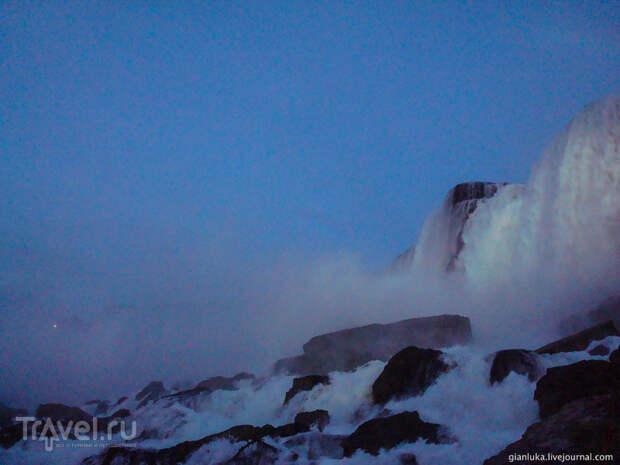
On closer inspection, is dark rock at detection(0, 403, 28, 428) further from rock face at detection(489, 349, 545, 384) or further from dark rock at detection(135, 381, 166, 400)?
rock face at detection(489, 349, 545, 384)

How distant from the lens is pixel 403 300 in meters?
30.9

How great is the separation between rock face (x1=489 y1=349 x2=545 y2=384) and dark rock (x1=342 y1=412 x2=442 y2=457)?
101 inches

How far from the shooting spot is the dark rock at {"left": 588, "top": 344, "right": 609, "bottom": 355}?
11.2 m

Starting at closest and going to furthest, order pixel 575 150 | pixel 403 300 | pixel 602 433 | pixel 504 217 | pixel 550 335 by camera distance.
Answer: pixel 602 433 → pixel 550 335 → pixel 575 150 → pixel 504 217 → pixel 403 300

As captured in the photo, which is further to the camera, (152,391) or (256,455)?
(152,391)

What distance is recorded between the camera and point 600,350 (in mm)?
11289

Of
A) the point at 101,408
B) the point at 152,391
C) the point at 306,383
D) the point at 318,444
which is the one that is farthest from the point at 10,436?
the point at 318,444

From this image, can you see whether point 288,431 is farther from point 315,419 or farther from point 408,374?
point 408,374

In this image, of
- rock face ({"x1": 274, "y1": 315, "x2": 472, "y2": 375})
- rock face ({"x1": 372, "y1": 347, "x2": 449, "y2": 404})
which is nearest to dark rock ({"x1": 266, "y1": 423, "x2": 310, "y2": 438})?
rock face ({"x1": 372, "y1": 347, "x2": 449, "y2": 404})

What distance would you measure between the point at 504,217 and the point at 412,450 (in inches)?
893

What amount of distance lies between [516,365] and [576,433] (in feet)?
16.1

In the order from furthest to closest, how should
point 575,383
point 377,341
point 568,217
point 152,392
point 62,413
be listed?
point 152,392
point 62,413
point 377,341
point 568,217
point 575,383

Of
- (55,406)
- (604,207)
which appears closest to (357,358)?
(604,207)

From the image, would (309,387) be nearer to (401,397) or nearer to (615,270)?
(401,397)
